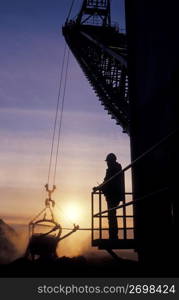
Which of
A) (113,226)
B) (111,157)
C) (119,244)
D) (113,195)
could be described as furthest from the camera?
(111,157)

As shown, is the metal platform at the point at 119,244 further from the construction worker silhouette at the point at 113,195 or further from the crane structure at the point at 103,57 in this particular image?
the crane structure at the point at 103,57

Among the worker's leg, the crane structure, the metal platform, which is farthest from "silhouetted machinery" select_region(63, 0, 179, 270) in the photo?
the crane structure

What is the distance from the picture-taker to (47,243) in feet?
48.5

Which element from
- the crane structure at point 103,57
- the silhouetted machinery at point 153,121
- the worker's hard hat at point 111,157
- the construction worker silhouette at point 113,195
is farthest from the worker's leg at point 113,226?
the crane structure at point 103,57

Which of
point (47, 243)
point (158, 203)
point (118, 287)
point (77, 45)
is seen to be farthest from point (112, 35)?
point (118, 287)

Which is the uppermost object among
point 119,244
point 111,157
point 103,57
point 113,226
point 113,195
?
Answer: point 103,57

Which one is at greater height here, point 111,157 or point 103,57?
point 103,57

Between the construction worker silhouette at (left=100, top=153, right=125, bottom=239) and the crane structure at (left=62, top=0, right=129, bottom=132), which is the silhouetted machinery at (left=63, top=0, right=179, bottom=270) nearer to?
the construction worker silhouette at (left=100, top=153, right=125, bottom=239)

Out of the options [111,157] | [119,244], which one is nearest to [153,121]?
[111,157]

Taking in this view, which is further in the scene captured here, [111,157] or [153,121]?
[111,157]

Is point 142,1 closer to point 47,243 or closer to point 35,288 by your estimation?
point 35,288

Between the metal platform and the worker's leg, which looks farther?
the worker's leg

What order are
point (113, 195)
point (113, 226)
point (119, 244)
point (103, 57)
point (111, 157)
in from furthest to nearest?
point (103, 57) → point (111, 157) → point (113, 195) → point (113, 226) → point (119, 244)

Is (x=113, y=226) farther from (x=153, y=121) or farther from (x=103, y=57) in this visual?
(x=103, y=57)
